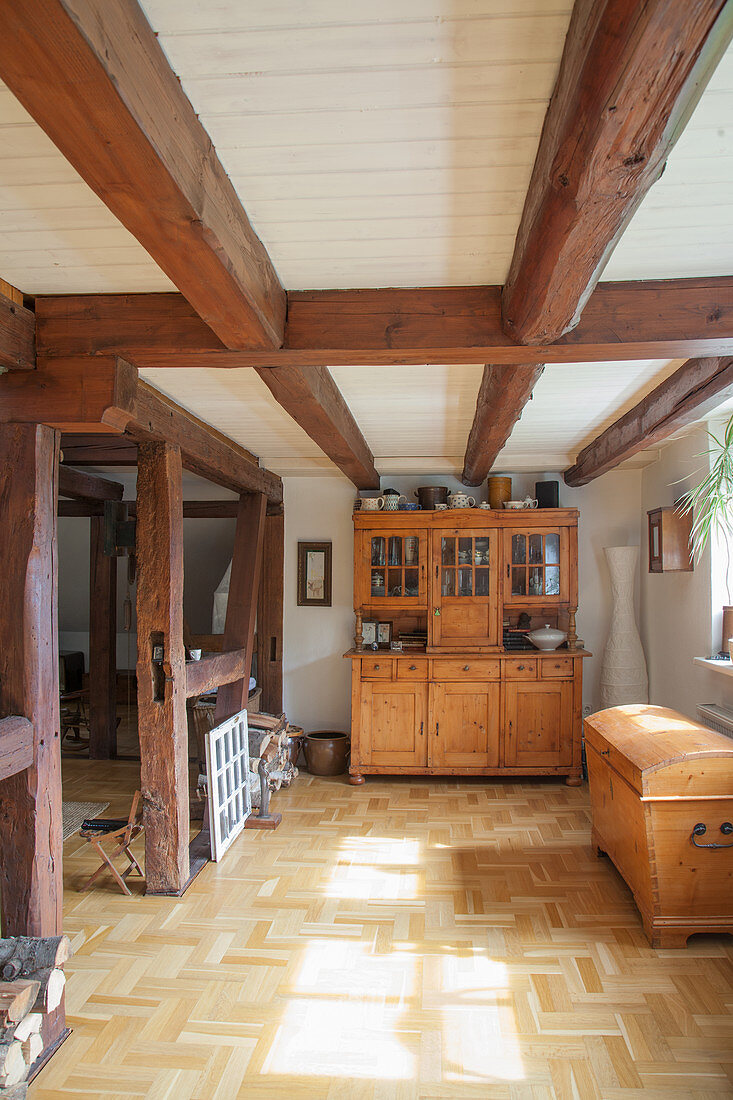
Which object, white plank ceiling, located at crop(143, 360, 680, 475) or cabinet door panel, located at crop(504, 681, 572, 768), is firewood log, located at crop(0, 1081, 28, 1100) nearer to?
white plank ceiling, located at crop(143, 360, 680, 475)

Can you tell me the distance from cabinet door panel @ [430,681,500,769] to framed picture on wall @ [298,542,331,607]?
1408 mm

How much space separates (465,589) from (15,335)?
391 centimetres

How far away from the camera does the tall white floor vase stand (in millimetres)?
5484

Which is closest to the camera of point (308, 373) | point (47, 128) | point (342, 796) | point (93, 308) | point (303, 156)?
point (47, 128)

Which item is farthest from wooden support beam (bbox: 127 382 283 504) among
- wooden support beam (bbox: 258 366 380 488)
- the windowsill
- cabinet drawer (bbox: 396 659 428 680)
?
the windowsill

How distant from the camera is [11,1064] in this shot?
2082mm

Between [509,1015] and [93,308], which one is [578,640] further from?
[93,308]

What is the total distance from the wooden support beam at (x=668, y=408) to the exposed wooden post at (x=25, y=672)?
264 centimetres

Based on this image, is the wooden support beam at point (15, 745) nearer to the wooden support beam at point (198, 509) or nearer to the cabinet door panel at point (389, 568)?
Answer: the cabinet door panel at point (389, 568)

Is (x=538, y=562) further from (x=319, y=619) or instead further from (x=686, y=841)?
(x=686, y=841)

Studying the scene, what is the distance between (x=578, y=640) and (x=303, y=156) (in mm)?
4786

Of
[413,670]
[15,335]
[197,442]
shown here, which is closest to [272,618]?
[413,670]

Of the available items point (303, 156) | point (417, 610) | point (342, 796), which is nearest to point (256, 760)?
point (342, 796)

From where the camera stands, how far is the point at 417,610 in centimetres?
570
